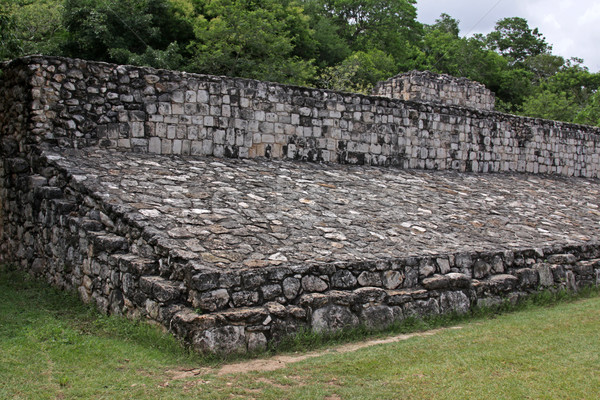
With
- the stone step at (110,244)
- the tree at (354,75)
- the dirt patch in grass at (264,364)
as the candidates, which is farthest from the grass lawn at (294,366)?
the tree at (354,75)

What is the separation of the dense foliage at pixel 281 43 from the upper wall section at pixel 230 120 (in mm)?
1347

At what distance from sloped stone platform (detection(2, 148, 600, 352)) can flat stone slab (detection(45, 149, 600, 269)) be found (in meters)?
0.03

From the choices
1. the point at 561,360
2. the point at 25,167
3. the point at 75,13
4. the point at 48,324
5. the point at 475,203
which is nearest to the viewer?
the point at 561,360

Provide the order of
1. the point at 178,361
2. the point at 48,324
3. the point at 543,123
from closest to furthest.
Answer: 1. the point at 178,361
2. the point at 48,324
3. the point at 543,123

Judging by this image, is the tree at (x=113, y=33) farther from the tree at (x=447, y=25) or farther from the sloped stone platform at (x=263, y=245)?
the tree at (x=447, y=25)

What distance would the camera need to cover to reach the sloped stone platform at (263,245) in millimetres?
5793

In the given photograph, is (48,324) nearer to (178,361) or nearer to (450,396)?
(178,361)

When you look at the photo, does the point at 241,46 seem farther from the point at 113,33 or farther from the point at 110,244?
the point at 110,244

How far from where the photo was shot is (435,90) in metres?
16.7

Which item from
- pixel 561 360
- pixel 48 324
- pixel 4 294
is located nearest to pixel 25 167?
pixel 4 294

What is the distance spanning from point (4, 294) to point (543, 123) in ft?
47.5

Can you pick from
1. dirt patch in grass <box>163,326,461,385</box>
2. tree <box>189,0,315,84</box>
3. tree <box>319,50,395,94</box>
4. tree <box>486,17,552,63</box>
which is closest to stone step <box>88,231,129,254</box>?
dirt patch in grass <box>163,326,461,385</box>

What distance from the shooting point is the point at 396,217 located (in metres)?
8.84

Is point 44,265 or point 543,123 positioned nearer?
point 44,265
